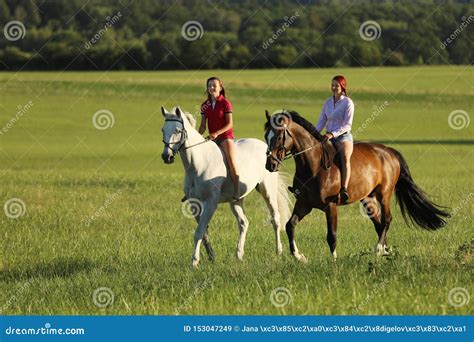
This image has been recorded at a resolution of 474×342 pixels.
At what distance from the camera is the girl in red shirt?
11828 mm

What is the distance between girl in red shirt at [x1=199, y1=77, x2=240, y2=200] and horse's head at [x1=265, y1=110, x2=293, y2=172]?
865 mm

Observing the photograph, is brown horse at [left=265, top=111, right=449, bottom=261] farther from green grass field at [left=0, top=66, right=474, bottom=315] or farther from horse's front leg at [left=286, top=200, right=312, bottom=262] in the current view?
green grass field at [left=0, top=66, right=474, bottom=315]

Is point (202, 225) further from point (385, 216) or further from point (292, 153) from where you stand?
point (385, 216)

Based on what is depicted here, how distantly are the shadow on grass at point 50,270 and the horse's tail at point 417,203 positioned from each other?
4.79 m

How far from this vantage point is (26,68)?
71.9m

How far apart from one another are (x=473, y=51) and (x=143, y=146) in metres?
37.7

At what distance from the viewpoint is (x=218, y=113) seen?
11.9 meters

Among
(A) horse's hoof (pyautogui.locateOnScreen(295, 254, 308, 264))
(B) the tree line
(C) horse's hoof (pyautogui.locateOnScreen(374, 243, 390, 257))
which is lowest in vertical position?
(A) horse's hoof (pyautogui.locateOnScreen(295, 254, 308, 264))

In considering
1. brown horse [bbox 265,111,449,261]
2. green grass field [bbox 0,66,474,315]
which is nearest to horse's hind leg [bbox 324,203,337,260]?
brown horse [bbox 265,111,449,261]

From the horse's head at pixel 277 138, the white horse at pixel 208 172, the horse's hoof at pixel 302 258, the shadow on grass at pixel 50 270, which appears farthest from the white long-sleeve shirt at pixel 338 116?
the shadow on grass at pixel 50 270

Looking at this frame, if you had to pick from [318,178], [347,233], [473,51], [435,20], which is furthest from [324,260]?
[435,20]

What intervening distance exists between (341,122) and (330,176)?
2.34 feet

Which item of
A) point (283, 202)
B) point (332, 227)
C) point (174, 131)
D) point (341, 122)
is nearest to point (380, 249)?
point (332, 227)

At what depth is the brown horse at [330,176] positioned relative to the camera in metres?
11.2
